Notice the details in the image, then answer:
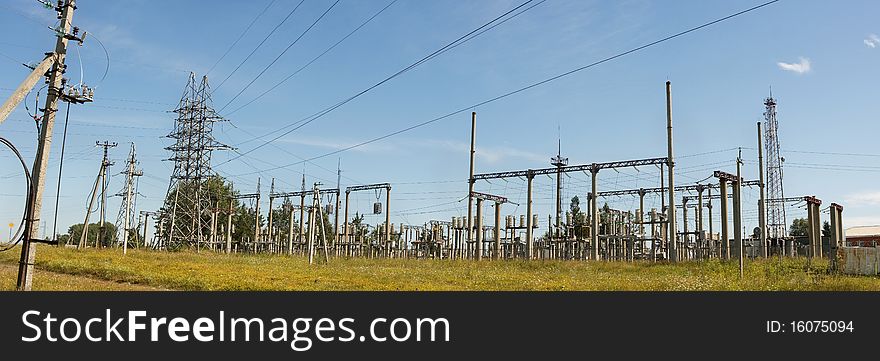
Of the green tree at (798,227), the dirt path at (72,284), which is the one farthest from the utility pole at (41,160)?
the green tree at (798,227)

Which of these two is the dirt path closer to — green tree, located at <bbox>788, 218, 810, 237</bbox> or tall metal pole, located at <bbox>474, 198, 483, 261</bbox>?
tall metal pole, located at <bbox>474, 198, 483, 261</bbox>

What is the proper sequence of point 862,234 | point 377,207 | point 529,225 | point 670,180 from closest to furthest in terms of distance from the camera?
point 670,180 → point 529,225 → point 377,207 → point 862,234

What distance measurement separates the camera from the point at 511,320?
1112cm

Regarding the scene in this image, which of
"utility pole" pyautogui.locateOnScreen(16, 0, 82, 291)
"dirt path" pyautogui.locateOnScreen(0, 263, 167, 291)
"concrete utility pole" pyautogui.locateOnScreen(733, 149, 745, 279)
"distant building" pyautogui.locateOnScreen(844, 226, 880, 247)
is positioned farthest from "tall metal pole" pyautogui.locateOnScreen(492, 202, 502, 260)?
"distant building" pyautogui.locateOnScreen(844, 226, 880, 247)

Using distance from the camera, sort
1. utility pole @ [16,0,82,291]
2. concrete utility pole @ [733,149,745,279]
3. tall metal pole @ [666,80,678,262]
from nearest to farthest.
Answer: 1. utility pole @ [16,0,82,291]
2. concrete utility pole @ [733,149,745,279]
3. tall metal pole @ [666,80,678,262]

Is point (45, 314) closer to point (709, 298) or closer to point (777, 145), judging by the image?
point (709, 298)

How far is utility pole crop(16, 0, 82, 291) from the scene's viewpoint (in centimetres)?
1734

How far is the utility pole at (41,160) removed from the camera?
683 inches

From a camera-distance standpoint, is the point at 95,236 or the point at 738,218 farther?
the point at 95,236

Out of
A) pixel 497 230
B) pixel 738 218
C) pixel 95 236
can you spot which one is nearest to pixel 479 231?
pixel 497 230

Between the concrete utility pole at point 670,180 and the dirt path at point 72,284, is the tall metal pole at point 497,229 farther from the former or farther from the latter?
the dirt path at point 72,284

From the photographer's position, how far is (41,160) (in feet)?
57.5

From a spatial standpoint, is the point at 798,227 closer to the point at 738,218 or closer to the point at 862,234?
the point at 862,234

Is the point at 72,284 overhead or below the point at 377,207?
below
